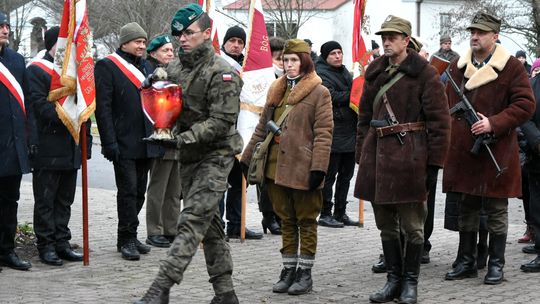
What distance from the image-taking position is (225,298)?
25.3ft

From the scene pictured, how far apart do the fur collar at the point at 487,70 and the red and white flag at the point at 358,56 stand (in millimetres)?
A: 2873

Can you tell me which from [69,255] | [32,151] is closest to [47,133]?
[32,151]

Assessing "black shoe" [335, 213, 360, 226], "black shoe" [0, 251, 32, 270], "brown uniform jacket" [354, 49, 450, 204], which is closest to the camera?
"brown uniform jacket" [354, 49, 450, 204]

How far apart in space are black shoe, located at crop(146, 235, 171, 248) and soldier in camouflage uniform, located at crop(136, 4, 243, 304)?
3.08 meters

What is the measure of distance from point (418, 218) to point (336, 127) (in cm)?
405

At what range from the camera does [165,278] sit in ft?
23.4

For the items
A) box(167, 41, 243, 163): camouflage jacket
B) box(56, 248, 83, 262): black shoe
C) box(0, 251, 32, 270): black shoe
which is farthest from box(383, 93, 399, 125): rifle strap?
box(0, 251, 32, 270): black shoe

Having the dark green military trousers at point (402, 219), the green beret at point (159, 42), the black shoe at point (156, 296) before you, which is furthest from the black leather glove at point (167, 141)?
the green beret at point (159, 42)

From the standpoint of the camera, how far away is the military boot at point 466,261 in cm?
916

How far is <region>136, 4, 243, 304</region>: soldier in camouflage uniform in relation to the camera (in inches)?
291

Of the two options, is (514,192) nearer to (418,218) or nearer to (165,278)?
(418,218)

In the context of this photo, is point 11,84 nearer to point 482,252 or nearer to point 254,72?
point 254,72

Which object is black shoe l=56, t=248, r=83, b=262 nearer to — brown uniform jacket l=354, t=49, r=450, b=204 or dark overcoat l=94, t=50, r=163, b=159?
dark overcoat l=94, t=50, r=163, b=159

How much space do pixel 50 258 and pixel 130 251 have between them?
0.80 metres
